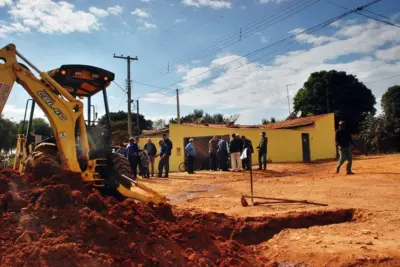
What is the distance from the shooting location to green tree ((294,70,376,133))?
135 feet

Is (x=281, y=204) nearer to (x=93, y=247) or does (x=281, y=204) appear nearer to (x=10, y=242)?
(x=93, y=247)

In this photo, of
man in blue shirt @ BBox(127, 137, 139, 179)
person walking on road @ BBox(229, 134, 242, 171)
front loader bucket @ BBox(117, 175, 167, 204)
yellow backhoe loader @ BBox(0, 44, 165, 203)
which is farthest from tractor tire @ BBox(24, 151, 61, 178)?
person walking on road @ BBox(229, 134, 242, 171)

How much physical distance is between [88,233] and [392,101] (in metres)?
46.1

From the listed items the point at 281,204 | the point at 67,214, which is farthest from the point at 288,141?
the point at 67,214

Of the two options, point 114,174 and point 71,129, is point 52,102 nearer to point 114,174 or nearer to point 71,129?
point 71,129

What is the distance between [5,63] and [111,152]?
2345 mm

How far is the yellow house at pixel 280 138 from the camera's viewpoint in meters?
24.1

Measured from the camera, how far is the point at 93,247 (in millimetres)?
3598

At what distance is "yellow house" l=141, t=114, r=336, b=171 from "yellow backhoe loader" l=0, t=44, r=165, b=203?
15.3 meters

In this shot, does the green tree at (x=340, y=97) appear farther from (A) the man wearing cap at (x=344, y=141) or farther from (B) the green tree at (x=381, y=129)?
(A) the man wearing cap at (x=344, y=141)

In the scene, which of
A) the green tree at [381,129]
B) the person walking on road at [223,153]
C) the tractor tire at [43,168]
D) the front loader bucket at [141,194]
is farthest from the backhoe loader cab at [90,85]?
the green tree at [381,129]

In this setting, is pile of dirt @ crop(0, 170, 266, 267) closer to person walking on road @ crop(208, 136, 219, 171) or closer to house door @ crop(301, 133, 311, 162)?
person walking on road @ crop(208, 136, 219, 171)

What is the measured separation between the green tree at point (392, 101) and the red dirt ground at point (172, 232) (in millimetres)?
36401

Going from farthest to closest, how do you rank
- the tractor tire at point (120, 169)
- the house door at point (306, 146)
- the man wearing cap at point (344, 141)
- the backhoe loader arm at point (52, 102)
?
the house door at point (306, 146) < the man wearing cap at point (344, 141) < the tractor tire at point (120, 169) < the backhoe loader arm at point (52, 102)
